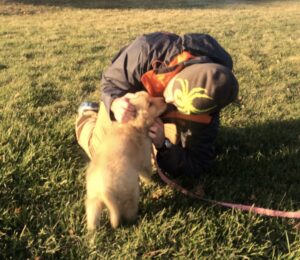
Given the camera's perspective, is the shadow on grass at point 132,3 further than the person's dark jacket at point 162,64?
Yes

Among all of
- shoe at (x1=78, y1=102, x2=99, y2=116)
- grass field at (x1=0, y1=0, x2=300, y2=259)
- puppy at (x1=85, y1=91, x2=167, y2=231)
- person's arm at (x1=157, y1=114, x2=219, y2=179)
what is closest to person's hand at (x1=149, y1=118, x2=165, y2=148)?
puppy at (x1=85, y1=91, x2=167, y2=231)

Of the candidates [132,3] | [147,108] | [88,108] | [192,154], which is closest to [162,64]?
[147,108]

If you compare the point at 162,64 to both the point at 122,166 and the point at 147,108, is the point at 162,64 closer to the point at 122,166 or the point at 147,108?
the point at 147,108

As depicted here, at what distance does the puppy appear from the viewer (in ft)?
9.22

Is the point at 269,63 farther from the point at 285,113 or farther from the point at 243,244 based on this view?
the point at 243,244

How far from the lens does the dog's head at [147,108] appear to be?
10.5ft

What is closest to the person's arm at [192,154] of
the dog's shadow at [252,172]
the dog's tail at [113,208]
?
the dog's shadow at [252,172]

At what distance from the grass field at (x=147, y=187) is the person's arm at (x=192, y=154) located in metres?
0.15

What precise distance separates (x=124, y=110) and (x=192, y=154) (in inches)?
34.5

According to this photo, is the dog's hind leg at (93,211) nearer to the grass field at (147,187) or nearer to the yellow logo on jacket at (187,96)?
the grass field at (147,187)

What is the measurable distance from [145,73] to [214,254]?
151 cm

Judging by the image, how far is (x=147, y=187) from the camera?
3.57 meters

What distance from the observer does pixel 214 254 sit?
2.86 meters

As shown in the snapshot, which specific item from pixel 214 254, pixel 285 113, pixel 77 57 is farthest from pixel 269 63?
pixel 214 254
